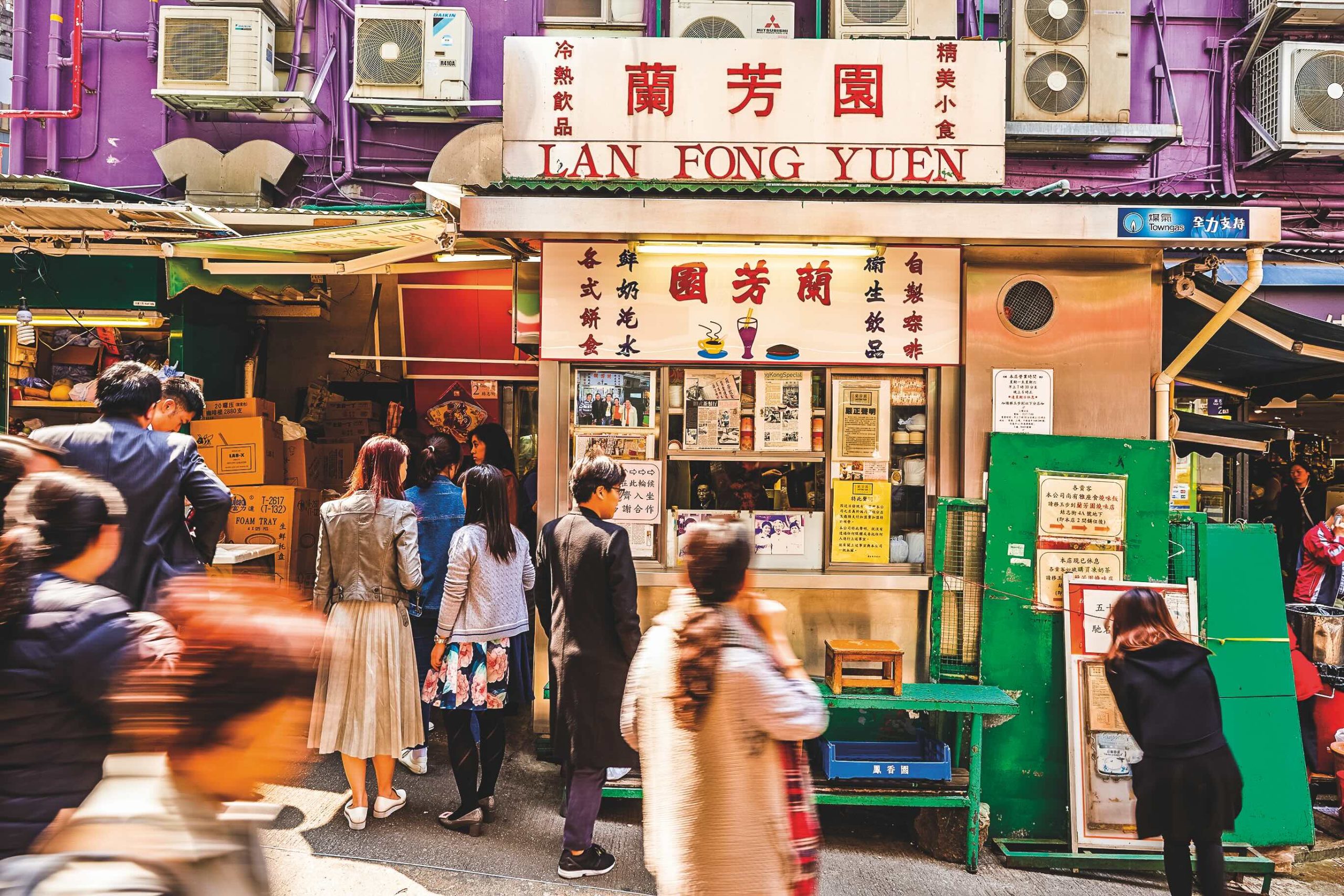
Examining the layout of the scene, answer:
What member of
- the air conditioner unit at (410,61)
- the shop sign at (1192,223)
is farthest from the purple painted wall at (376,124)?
the shop sign at (1192,223)

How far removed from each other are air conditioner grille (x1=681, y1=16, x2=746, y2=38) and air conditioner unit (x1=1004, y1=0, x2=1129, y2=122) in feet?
9.80

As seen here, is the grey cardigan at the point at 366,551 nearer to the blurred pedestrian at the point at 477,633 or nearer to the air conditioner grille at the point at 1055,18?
the blurred pedestrian at the point at 477,633

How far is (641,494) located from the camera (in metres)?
5.82

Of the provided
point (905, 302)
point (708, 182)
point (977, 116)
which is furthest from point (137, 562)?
point (977, 116)

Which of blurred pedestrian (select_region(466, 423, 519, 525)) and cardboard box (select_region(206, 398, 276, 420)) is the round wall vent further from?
cardboard box (select_region(206, 398, 276, 420))

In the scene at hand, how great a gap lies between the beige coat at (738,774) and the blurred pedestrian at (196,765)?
1.18m

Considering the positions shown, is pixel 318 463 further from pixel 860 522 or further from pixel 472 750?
pixel 860 522

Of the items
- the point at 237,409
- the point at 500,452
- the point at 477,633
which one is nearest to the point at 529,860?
the point at 477,633

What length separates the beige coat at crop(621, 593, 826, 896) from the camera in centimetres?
242

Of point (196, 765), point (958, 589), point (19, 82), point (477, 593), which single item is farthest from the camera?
point (19, 82)

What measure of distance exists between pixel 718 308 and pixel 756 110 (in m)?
1.62

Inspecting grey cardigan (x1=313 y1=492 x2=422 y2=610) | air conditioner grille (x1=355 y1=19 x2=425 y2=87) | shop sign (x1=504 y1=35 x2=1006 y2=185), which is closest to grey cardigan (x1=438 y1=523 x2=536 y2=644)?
grey cardigan (x1=313 y1=492 x2=422 y2=610)

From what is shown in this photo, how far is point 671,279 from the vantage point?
224 inches

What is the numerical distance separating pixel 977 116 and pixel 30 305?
8.67 meters
